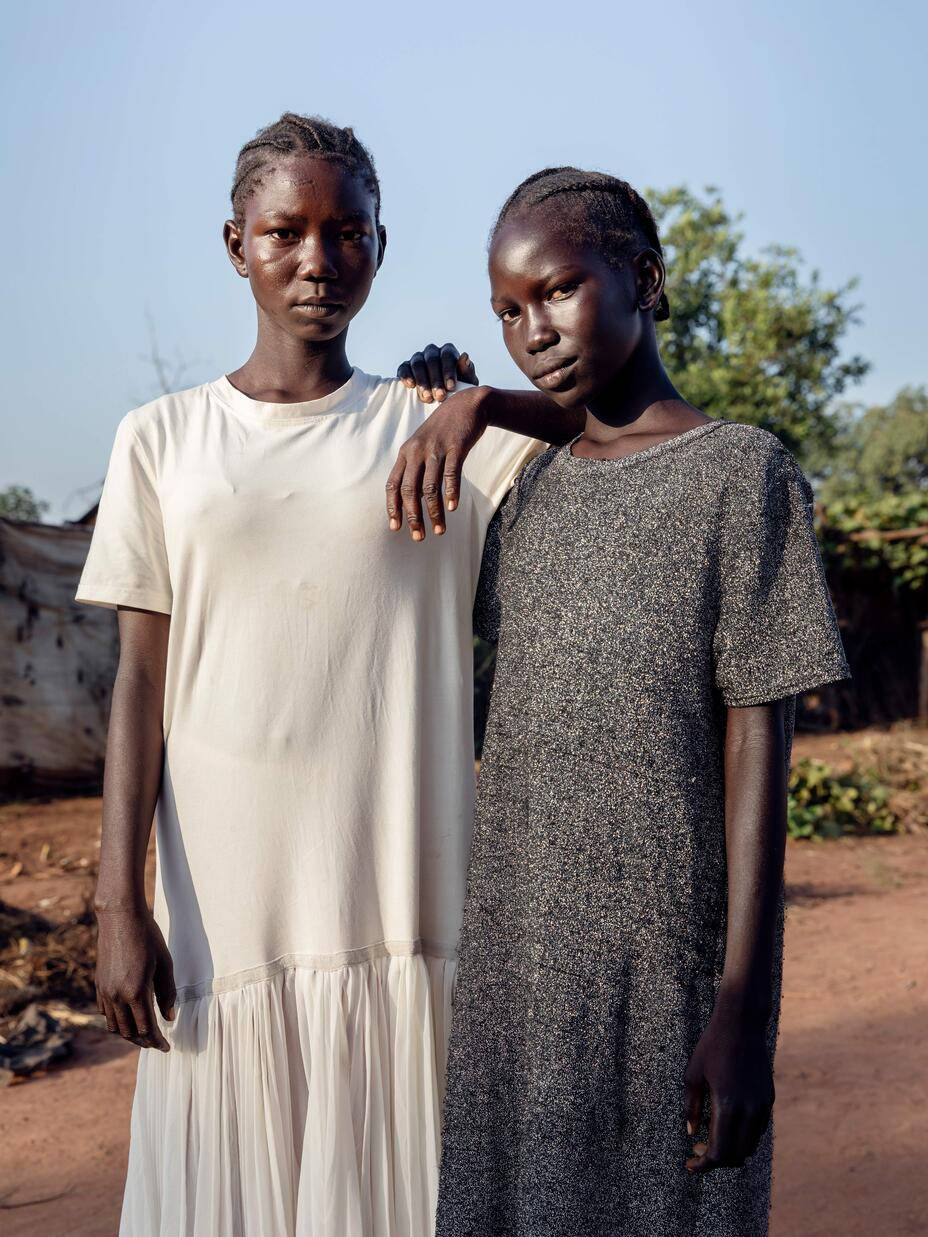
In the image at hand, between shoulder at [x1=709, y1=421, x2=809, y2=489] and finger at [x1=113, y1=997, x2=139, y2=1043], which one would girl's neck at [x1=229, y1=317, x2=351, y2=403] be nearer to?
shoulder at [x1=709, y1=421, x2=809, y2=489]

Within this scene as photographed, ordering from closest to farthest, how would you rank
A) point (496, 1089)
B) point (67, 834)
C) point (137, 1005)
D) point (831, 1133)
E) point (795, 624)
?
point (795, 624)
point (496, 1089)
point (137, 1005)
point (831, 1133)
point (67, 834)

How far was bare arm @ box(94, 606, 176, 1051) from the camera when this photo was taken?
64.5 inches

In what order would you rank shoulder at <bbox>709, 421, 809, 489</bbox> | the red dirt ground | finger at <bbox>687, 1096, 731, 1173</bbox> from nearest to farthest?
finger at <bbox>687, 1096, 731, 1173</bbox>
shoulder at <bbox>709, 421, 809, 489</bbox>
the red dirt ground

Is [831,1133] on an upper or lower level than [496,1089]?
lower

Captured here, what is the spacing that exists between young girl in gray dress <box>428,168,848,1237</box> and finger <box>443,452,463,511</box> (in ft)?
0.48

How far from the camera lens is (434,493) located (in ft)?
5.05

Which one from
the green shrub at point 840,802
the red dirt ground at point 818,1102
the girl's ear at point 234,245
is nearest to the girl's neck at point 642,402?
the girl's ear at point 234,245

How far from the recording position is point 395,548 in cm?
170

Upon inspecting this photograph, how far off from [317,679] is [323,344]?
512 millimetres

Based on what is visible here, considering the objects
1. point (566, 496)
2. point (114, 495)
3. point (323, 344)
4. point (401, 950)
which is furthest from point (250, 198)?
point (401, 950)

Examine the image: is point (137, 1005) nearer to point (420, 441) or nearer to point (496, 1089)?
point (496, 1089)

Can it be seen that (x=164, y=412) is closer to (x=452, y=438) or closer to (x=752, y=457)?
(x=452, y=438)

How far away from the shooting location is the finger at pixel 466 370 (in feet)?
6.14

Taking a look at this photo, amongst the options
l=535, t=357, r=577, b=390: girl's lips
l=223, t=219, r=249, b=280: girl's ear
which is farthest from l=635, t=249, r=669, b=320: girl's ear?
l=223, t=219, r=249, b=280: girl's ear
